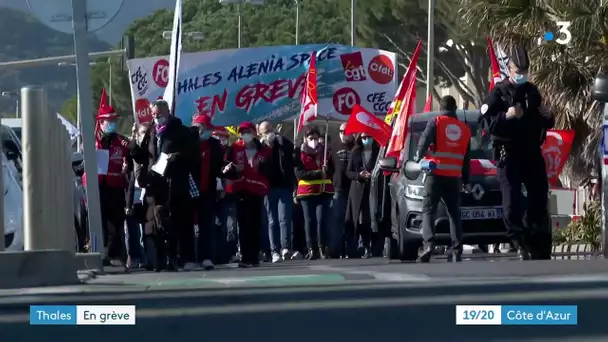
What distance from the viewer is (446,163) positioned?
14719mm

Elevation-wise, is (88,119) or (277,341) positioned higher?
(88,119)

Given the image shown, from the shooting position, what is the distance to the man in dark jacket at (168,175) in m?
16.2

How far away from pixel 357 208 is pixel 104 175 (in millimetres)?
A: 3633

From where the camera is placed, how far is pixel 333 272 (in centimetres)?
1342

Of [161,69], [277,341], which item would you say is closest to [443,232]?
[277,341]

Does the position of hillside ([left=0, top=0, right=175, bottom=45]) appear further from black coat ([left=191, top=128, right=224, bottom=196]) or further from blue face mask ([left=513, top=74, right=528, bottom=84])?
blue face mask ([left=513, top=74, right=528, bottom=84])

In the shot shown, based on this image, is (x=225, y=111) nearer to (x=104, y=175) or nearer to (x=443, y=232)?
(x=104, y=175)

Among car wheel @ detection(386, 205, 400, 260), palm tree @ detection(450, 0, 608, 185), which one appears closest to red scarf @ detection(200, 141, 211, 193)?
car wheel @ detection(386, 205, 400, 260)

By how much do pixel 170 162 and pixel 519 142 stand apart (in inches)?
152

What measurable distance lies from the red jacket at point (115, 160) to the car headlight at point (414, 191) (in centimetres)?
398

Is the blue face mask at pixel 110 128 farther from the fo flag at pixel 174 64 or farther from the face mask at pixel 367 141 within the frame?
the face mask at pixel 367 141

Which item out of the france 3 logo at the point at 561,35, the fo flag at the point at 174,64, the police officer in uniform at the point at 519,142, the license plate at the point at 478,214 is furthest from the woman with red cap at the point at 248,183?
the france 3 logo at the point at 561,35

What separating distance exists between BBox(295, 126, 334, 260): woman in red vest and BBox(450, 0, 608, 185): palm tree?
531cm

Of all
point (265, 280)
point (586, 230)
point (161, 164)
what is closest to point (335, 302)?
point (265, 280)
